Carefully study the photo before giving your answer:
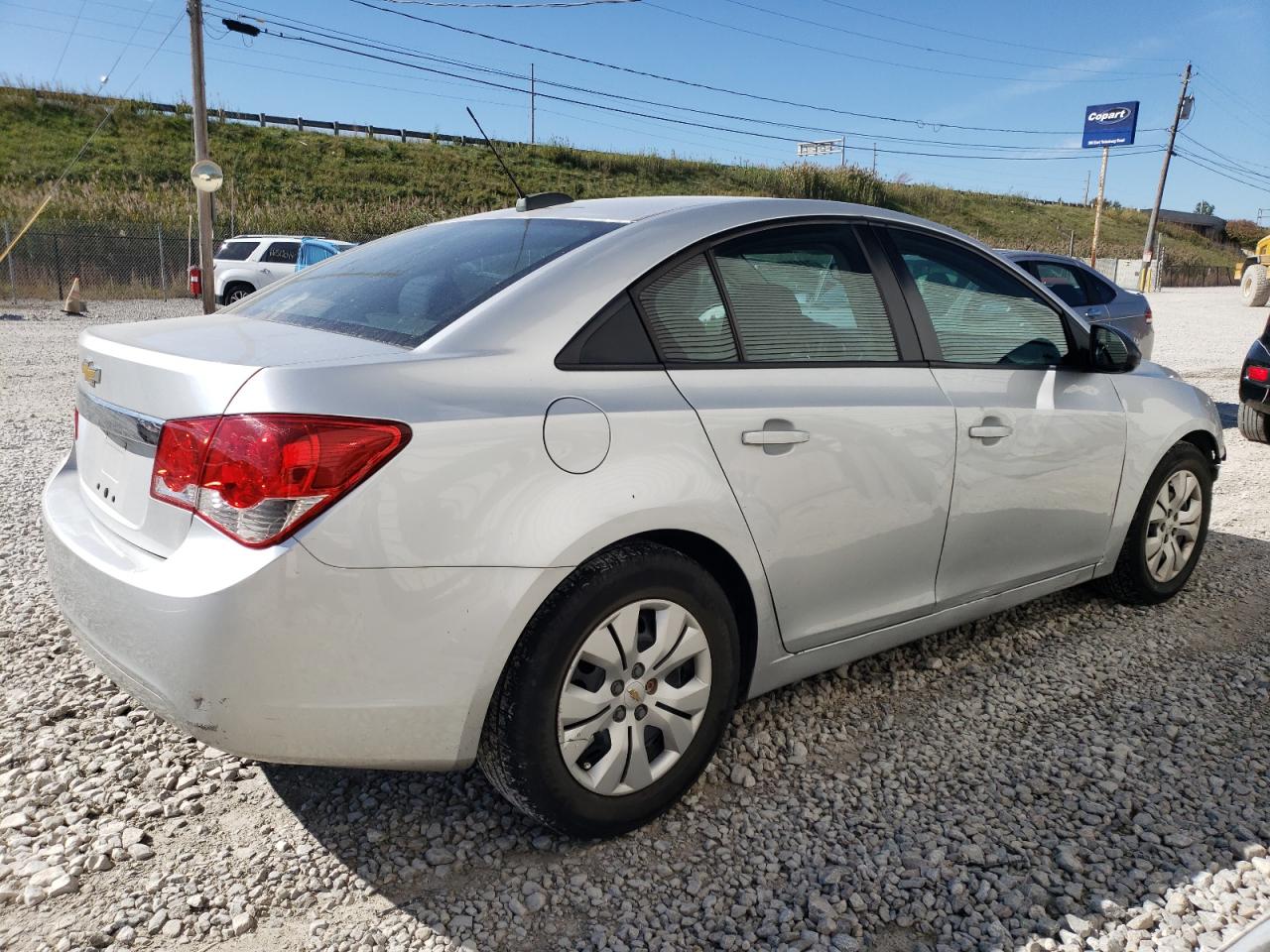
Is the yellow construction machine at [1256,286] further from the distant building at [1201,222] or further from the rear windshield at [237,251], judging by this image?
the distant building at [1201,222]

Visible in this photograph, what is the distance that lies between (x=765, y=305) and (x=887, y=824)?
1.48 metres

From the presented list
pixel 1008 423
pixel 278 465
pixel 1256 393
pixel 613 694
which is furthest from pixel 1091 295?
pixel 278 465

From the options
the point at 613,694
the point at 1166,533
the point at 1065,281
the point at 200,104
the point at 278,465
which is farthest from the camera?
the point at 200,104

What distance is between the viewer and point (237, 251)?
21688mm

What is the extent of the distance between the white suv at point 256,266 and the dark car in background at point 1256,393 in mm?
17361

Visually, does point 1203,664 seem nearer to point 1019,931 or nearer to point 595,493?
point 1019,931

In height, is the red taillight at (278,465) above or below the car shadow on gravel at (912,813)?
above

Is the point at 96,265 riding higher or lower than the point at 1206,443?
lower

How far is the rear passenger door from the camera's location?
2.59 metres

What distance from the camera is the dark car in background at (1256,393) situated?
794 centimetres

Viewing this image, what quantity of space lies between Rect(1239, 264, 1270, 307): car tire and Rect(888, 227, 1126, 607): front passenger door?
34.5m

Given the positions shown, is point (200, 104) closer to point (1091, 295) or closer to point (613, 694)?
point (1091, 295)

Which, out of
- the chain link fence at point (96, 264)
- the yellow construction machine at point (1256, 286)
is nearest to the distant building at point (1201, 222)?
the yellow construction machine at point (1256, 286)

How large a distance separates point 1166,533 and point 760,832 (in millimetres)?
2603
